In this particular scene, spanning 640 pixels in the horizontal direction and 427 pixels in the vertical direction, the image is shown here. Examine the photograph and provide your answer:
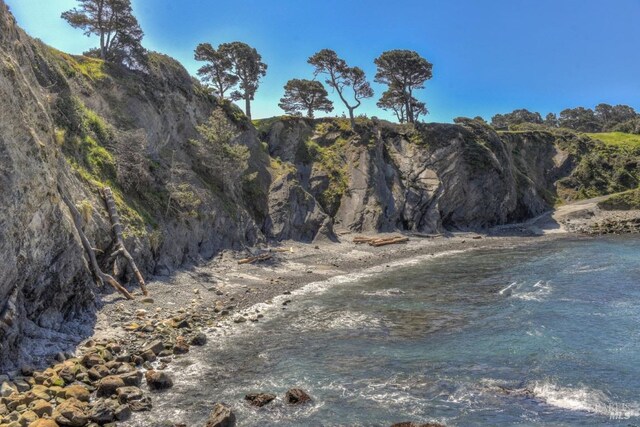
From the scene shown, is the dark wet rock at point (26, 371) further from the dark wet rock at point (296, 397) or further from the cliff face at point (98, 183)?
the dark wet rock at point (296, 397)

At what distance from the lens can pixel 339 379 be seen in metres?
17.6

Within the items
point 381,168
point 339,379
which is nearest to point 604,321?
point 339,379

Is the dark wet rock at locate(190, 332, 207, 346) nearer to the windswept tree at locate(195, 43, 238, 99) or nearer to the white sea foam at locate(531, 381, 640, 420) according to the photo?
the white sea foam at locate(531, 381, 640, 420)

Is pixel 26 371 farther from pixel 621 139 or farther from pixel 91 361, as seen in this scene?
pixel 621 139

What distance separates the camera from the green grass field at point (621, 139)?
108m

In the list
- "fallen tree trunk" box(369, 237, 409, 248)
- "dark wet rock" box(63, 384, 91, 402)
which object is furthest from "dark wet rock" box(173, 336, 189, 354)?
"fallen tree trunk" box(369, 237, 409, 248)

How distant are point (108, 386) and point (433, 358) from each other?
44.8 feet

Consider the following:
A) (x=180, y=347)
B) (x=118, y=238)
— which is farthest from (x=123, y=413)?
(x=118, y=238)

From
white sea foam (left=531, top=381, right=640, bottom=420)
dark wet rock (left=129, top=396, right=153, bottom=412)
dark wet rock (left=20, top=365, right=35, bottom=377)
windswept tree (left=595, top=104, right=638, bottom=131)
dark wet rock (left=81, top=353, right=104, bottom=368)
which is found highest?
windswept tree (left=595, top=104, right=638, bottom=131)

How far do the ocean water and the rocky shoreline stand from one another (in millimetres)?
901

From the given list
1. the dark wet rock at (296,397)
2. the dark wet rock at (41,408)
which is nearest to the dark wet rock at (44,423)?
the dark wet rock at (41,408)

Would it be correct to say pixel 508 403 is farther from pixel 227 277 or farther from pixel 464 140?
pixel 464 140

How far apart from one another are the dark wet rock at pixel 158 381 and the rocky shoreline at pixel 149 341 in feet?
0.12

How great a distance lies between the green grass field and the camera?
108 m
